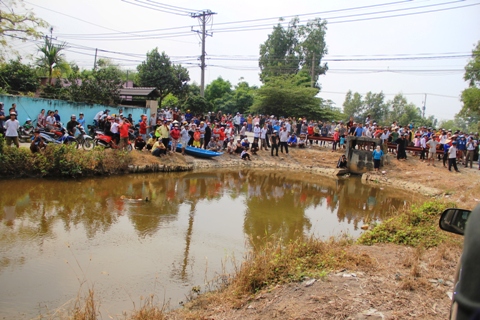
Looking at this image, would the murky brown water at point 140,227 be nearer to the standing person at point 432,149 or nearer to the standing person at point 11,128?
the standing person at point 11,128

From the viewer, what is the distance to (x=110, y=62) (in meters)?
54.1

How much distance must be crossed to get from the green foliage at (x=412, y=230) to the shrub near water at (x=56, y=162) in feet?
33.4

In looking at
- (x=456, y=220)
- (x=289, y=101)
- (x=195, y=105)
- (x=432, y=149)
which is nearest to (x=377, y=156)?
(x=432, y=149)

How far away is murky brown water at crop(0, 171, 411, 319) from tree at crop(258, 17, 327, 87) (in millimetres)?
23666

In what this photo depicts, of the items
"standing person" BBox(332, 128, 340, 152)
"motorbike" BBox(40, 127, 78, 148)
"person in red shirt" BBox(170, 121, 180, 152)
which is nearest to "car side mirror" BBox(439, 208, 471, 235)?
"motorbike" BBox(40, 127, 78, 148)

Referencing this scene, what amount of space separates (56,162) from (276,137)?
1207cm

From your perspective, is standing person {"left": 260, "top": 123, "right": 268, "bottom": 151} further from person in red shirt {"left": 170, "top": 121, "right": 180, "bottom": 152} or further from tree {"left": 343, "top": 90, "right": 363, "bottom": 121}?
tree {"left": 343, "top": 90, "right": 363, "bottom": 121}

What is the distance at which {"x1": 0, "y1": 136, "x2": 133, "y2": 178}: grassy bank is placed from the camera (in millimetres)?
12789

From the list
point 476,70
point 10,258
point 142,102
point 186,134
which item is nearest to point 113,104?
point 142,102

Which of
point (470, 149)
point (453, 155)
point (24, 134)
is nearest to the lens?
point (24, 134)

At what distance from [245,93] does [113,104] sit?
1410 centimetres

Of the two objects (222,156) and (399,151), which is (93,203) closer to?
(222,156)

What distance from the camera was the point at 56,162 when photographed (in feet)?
44.1

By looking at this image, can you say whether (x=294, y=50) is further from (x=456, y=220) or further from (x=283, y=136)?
(x=456, y=220)
